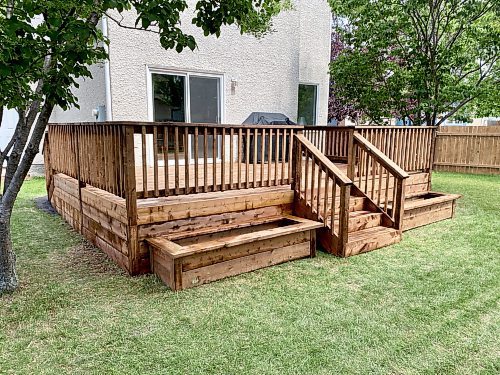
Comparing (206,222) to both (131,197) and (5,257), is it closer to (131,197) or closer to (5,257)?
(131,197)

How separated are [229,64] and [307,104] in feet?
8.88

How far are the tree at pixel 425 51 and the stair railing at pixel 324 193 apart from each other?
356cm

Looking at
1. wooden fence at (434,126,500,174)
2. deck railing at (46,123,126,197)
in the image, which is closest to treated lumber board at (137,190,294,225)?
deck railing at (46,123,126,197)

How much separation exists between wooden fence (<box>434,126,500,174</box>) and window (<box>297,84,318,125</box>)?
20.6 ft

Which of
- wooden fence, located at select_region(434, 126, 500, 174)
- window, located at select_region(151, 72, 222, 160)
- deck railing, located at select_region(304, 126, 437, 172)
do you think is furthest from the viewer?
A: wooden fence, located at select_region(434, 126, 500, 174)

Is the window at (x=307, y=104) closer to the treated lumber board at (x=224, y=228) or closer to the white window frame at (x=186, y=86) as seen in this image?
the white window frame at (x=186, y=86)

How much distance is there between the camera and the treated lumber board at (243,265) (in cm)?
343

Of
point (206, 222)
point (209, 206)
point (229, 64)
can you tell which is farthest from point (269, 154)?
point (229, 64)

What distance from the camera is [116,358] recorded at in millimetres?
2326

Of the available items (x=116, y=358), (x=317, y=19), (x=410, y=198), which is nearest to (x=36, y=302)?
(x=116, y=358)

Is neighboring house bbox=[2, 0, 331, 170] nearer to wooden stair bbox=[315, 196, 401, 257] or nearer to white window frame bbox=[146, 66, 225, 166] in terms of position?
white window frame bbox=[146, 66, 225, 166]

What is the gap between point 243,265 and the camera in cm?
378

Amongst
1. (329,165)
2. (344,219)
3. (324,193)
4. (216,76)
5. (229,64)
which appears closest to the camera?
(344,219)

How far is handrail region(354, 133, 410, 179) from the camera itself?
4.87 m
